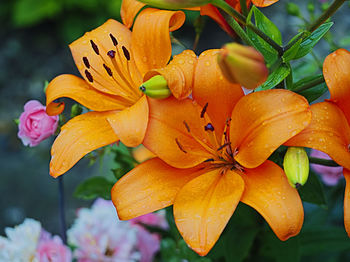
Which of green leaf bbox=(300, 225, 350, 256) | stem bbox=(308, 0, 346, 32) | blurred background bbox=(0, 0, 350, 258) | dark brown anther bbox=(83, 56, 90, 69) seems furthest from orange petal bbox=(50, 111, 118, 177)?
blurred background bbox=(0, 0, 350, 258)

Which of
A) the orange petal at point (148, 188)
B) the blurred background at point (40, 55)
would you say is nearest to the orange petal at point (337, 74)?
the orange petal at point (148, 188)

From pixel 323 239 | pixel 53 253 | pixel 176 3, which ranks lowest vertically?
pixel 323 239

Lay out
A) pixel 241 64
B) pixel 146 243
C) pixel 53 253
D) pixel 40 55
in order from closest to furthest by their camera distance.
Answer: pixel 241 64 < pixel 53 253 < pixel 146 243 < pixel 40 55

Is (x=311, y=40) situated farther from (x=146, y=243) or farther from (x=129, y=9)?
(x=146, y=243)

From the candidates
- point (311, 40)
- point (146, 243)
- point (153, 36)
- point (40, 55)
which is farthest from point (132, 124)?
point (40, 55)

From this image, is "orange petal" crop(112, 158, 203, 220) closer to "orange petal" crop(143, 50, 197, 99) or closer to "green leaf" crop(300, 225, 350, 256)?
"orange petal" crop(143, 50, 197, 99)

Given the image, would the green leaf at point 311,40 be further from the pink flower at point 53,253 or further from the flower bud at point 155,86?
the pink flower at point 53,253

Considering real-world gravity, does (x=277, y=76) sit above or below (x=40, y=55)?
above
